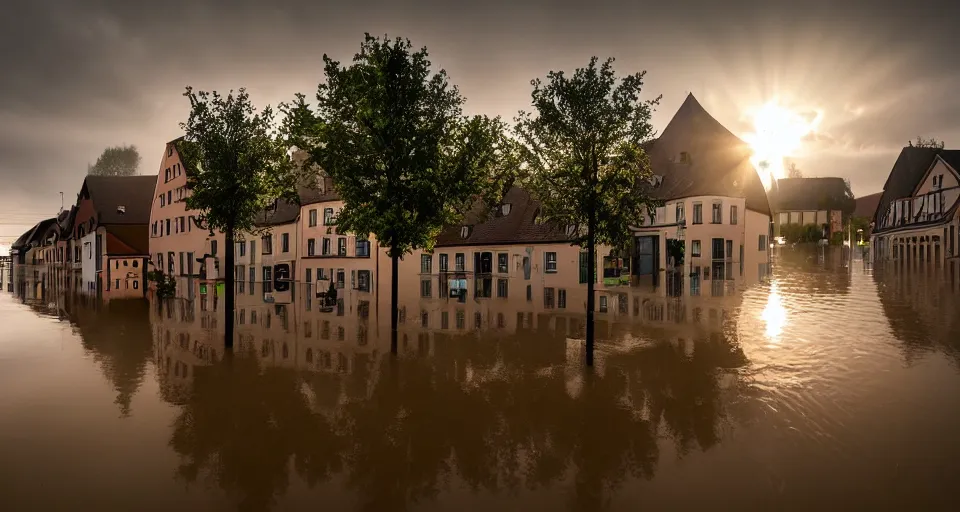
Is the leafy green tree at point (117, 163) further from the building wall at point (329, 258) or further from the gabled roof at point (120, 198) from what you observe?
the building wall at point (329, 258)

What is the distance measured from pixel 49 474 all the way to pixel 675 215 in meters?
45.4

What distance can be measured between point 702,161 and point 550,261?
19974mm

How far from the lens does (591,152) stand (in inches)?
594

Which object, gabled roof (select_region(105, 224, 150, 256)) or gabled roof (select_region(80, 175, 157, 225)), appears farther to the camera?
gabled roof (select_region(80, 175, 157, 225))

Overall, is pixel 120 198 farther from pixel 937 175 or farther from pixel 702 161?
pixel 937 175

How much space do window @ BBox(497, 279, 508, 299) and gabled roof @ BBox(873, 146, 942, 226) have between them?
151 ft

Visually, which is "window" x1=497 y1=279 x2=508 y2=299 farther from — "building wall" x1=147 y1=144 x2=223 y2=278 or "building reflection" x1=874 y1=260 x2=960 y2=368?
"building wall" x1=147 y1=144 x2=223 y2=278

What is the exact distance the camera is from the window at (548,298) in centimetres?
2751

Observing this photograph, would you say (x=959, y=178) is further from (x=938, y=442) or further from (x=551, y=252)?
(x=938, y=442)

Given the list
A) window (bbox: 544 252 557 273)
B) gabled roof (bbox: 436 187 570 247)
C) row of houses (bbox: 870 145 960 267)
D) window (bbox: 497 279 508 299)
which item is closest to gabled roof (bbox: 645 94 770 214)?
gabled roof (bbox: 436 187 570 247)

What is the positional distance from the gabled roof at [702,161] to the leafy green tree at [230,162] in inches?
1377

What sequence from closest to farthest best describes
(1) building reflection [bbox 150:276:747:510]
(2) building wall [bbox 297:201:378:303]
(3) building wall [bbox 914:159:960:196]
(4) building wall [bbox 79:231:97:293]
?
(1) building reflection [bbox 150:276:747:510] < (2) building wall [bbox 297:201:378:303] < (3) building wall [bbox 914:159:960:196] < (4) building wall [bbox 79:231:97:293]

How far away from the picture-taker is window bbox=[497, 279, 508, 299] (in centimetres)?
3338

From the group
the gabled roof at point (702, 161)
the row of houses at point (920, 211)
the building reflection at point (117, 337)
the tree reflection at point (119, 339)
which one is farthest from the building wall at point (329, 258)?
the row of houses at point (920, 211)
